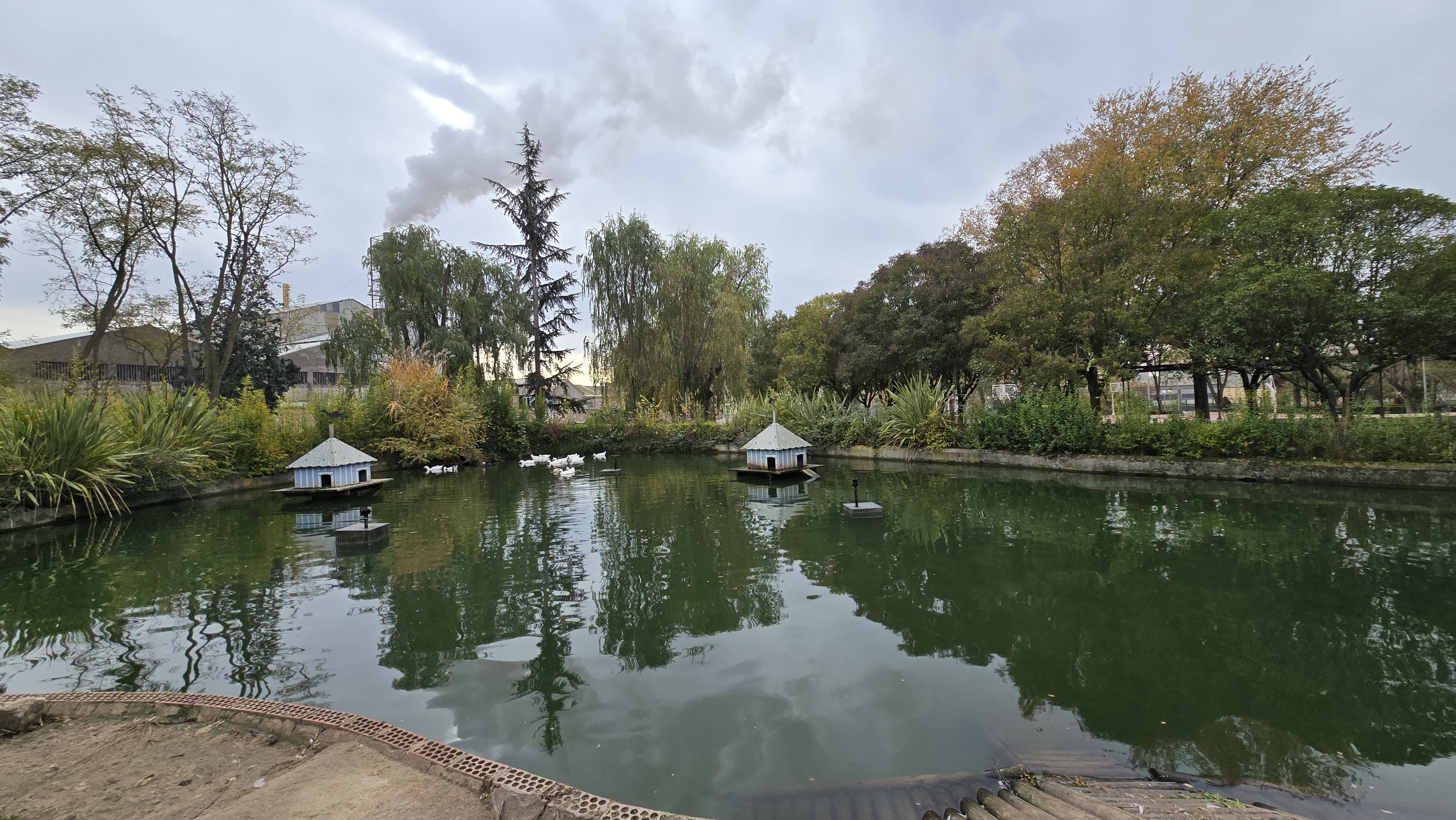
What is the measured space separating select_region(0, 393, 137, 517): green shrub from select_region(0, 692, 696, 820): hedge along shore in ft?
30.1

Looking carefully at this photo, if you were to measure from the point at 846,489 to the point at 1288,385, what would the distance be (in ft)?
101

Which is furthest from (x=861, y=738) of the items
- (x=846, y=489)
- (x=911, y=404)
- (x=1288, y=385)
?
(x=1288, y=385)

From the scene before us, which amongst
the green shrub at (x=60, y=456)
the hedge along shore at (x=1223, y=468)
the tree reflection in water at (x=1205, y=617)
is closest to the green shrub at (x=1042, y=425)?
the hedge along shore at (x=1223, y=468)

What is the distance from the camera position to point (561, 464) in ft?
55.7

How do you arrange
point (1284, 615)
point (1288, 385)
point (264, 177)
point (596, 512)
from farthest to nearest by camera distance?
1. point (1288, 385)
2. point (264, 177)
3. point (596, 512)
4. point (1284, 615)

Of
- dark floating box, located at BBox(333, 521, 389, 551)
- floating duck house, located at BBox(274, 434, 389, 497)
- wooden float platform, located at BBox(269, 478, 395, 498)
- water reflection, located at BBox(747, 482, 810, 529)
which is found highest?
floating duck house, located at BBox(274, 434, 389, 497)

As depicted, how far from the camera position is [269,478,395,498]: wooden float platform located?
39.5 feet

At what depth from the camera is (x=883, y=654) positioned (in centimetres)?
446

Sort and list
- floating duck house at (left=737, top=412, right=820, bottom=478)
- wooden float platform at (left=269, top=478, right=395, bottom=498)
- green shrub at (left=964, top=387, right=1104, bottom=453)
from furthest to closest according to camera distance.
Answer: green shrub at (left=964, top=387, right=1104, bottom=453) → floating duck house at (left=737, top=412, right=820, bottom=478) → wooden float platform at (left=269, top=478, right=395, bottom=498)

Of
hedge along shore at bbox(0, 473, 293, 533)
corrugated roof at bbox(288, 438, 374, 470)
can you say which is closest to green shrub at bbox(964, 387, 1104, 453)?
corrugated roof at bbox(288, 438, 374, 470)

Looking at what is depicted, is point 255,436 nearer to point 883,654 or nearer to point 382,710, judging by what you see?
point 382,710

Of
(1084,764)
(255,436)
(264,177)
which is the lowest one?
(1084,764)

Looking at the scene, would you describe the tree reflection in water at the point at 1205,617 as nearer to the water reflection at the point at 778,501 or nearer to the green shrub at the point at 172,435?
the water reflection at the point at 778,501

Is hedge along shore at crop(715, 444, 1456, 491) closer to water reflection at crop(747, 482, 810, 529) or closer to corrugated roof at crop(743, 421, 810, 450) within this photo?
corrugated roof at crop(743, 421, 810, 450)
